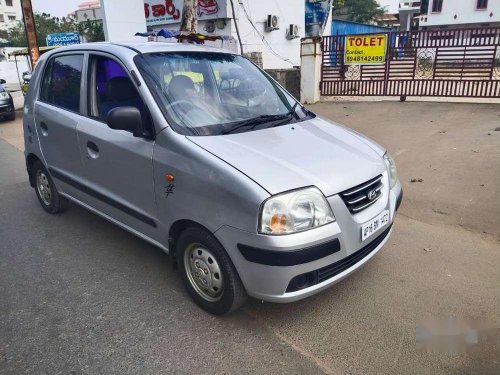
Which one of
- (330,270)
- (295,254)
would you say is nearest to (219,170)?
(295,254)

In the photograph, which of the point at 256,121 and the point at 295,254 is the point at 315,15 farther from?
the point at 295,254

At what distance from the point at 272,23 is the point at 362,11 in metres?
Answer: 38.5

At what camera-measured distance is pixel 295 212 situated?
233 centimetres

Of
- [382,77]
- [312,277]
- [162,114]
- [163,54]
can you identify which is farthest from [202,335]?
[382,77]

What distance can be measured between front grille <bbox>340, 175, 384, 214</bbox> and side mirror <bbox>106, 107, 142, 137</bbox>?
4.79 ft

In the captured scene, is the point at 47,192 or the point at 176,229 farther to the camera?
the point at 47,192

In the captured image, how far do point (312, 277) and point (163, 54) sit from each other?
83.4 inches

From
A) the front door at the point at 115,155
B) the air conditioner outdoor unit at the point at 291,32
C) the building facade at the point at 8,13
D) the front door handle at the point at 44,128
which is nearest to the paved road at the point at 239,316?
the front door at the point at 115,155

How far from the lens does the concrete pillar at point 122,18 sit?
15.0m

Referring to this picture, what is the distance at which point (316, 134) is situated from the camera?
10.1 ft

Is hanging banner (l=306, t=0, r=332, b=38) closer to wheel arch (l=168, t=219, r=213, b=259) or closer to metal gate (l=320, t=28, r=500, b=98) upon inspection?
metal gate (l=320, t=28, r=500, b=98)

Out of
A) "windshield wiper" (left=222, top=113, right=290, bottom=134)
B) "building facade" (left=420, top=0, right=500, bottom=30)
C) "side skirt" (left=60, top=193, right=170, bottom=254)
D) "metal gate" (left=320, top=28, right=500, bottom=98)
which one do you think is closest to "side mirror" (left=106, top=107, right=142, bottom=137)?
"windshield wiper" (left=222, top=113, right=290, bottom=134)

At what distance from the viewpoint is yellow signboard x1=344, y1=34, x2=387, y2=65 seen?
1052 centimetres

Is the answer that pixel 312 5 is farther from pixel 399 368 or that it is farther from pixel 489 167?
pixel 399 368
